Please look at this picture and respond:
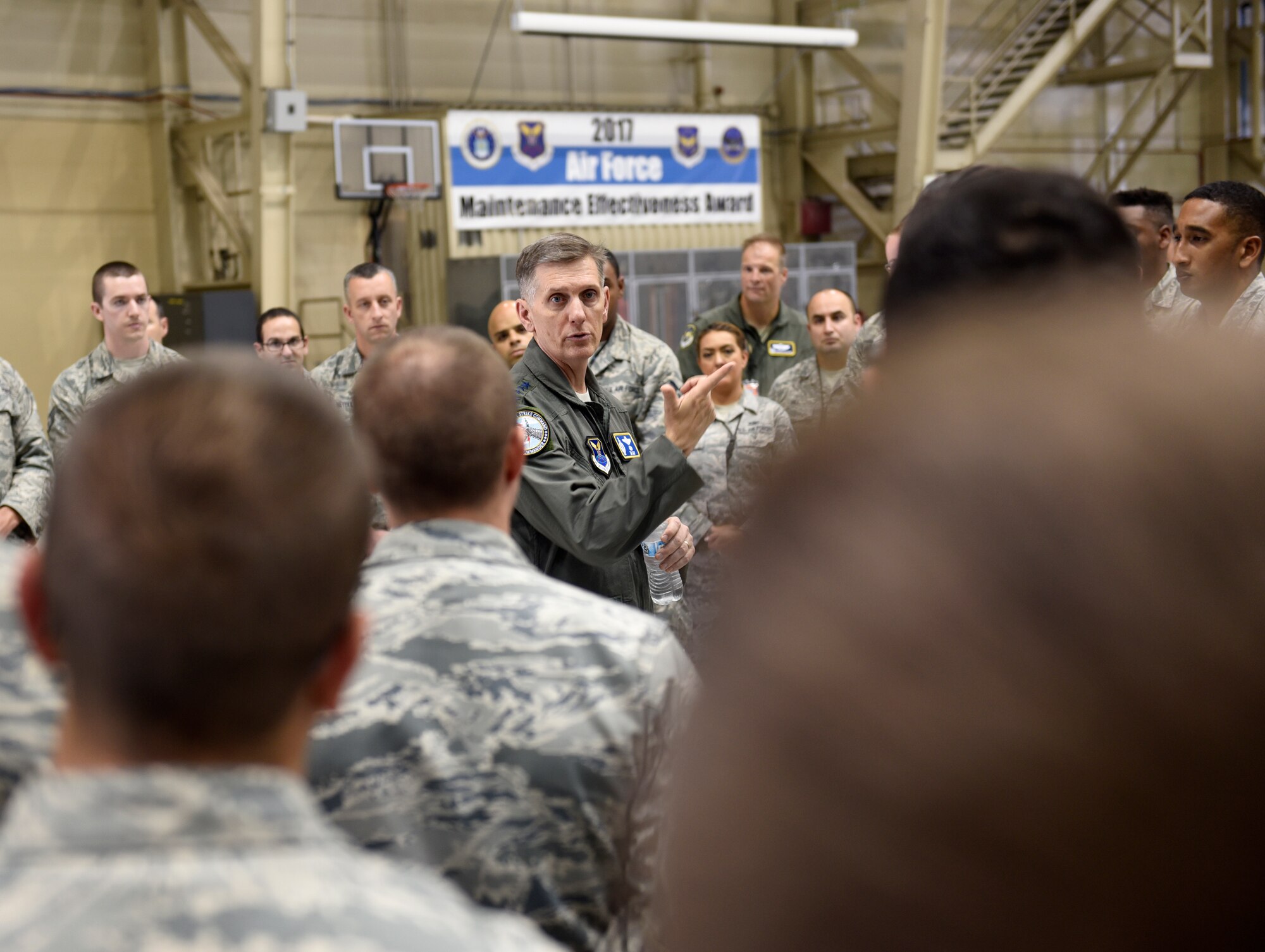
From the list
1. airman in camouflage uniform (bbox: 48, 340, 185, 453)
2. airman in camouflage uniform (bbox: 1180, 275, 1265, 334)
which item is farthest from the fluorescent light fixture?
airman in camouflage uniform (bbox: 1180, 275, 1265, 334)

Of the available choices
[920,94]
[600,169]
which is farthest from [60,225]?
[920,94]

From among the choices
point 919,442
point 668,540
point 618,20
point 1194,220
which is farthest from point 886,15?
point 919,442

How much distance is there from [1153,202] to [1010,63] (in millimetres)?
8578

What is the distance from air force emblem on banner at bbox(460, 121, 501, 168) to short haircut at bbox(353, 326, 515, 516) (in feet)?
30.5

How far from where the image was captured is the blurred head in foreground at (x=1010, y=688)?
449 millimetres

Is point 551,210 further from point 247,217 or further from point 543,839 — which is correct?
point 543,839

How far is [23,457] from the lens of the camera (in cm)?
439

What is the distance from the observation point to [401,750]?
4.73 feet

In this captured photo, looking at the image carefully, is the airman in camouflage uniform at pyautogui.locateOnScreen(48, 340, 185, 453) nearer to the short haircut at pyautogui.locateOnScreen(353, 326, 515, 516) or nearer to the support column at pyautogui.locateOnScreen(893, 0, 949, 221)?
the short haircut at pyautogui.locateOnScreen(353, 326, 515, 516)

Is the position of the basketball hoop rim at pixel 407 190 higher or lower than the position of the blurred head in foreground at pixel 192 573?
higher

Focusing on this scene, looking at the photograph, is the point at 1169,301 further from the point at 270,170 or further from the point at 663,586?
the point at 270,170

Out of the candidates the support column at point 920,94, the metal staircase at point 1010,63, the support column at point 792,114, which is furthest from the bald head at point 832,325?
the support column at point 792,114

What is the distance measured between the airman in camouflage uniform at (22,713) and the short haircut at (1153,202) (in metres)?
4.12

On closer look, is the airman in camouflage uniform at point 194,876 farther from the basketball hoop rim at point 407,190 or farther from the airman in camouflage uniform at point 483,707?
the basketball hoop rim at point 407,190
